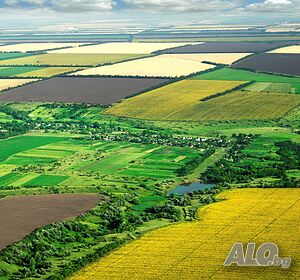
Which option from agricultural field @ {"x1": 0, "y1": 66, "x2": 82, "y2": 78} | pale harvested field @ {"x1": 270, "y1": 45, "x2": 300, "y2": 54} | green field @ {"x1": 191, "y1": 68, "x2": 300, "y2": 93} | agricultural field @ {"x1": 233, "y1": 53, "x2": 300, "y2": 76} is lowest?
green field @ {"x1": 191, "y1": 68, "x2": 300, "y2": 93}

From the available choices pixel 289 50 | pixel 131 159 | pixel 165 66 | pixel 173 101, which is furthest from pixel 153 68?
pixel 131 159

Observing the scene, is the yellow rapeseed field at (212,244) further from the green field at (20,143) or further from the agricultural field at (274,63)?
the agricultural field at (274,63)

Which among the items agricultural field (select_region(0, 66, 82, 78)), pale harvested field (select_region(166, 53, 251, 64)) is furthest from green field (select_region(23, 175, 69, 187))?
pale harvested field (select_region(166, 53, 251, 64))

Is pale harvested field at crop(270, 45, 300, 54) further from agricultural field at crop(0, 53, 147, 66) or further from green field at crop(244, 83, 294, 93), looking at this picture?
green field at crop(244, 83, 294, 93)

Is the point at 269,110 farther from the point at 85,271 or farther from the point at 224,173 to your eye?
the point at 85,271

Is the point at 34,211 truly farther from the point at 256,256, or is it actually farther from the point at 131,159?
the point at 131,159

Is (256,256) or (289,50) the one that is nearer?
(256,256)
